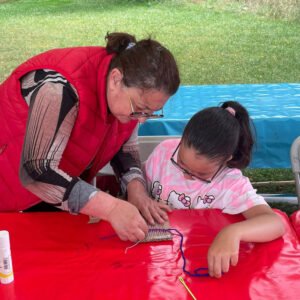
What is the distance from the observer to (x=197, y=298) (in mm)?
1072

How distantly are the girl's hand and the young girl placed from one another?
116 mm

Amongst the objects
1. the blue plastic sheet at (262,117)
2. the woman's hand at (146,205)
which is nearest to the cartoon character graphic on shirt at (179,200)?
the woman's hand at (146,205)

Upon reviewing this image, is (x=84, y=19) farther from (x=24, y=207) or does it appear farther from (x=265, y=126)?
(x=24, y=207)

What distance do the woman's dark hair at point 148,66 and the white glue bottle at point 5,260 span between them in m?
0.48

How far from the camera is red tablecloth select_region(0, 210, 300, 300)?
110 cm

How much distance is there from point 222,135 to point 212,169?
111 mm

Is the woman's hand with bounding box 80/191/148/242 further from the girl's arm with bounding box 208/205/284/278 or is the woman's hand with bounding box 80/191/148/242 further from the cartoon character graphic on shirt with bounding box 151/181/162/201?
the cartoon character graphic on shirt with bounding box 151/181/162/201

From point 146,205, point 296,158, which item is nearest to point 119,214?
point 146,205

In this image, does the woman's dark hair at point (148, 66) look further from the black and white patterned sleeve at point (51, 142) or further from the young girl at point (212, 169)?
the young girl at point (212, 169)

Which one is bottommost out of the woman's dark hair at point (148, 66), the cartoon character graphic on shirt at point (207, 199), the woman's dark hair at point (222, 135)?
the cartoon character graphic on shirt at point (207, 199)

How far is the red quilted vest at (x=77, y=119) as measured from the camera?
4.39 ft

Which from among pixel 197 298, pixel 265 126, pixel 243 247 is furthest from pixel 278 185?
pixel 197 298

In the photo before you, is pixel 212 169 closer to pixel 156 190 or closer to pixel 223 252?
Answer: pixel 156 190

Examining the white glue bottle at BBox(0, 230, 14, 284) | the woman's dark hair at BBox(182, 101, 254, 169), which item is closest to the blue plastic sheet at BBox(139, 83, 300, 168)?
the woman's dark hair at BBox(182, 101, 254, 169)
